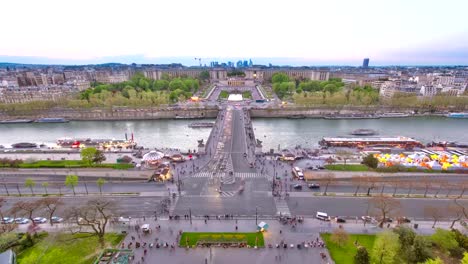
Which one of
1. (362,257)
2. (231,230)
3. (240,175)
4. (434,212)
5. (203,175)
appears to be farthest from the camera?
(203,175)

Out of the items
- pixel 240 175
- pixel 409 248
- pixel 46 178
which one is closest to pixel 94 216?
pixel 46 178

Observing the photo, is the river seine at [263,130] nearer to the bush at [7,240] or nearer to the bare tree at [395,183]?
the bare tree at [395,183]

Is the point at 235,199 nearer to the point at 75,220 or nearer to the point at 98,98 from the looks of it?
the point at 75,220

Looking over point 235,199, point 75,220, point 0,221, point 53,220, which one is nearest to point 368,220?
point 235,199

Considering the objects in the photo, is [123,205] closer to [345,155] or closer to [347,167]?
[347,167]

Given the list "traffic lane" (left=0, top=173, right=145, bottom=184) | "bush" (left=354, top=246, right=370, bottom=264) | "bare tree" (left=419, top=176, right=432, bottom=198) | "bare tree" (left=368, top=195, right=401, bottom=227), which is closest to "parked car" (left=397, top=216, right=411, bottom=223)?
"bare tree" (left=368, top=195, right=401, bottom=227)
